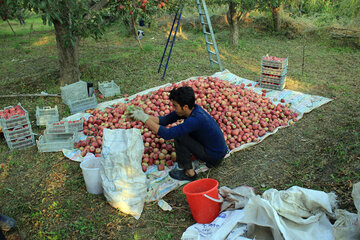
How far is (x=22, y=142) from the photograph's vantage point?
14.4 feet

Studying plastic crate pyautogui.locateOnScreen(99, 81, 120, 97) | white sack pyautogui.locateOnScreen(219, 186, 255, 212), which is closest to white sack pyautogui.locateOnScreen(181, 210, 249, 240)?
white sack pyautogui.locateOnScreen(219, 186, 255, 212)

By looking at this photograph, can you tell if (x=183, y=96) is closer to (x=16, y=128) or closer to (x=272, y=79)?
(x=16, y=128)

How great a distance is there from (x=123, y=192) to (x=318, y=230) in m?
1.80

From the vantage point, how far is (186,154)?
3.55 m

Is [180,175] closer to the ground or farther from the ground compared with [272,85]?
closer to the ground

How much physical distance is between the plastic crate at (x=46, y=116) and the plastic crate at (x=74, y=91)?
0.65 m

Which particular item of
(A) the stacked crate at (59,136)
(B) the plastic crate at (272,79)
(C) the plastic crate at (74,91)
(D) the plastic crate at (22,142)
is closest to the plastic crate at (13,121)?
(D) the plastic crate at (22,142)

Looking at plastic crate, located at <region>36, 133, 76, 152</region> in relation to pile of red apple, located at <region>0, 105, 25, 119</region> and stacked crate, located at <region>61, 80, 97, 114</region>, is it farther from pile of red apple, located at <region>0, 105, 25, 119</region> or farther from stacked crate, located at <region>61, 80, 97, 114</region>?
stacked crate, located at <region>61, 80, 97, 114</region>

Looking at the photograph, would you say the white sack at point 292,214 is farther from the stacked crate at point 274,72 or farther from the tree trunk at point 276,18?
the tree trunk at point 276,18

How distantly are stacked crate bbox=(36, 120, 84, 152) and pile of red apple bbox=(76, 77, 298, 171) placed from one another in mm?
139

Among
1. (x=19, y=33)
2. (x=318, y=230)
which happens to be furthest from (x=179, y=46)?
(x=19, y=33)

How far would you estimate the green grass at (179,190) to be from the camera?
2.97m

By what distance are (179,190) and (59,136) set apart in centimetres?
220

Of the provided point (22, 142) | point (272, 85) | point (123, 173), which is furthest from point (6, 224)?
point (272, 85)
